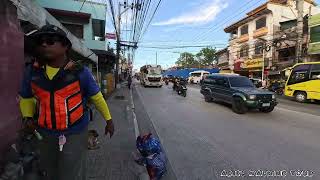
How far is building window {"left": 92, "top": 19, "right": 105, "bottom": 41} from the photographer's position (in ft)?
Answer: 105

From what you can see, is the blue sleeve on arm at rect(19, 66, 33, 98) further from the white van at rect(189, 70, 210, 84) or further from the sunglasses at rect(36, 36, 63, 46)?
the white van at rect(189, 70, 210, 84)

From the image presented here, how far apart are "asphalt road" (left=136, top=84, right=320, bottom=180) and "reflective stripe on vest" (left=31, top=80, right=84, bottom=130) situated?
3018mm

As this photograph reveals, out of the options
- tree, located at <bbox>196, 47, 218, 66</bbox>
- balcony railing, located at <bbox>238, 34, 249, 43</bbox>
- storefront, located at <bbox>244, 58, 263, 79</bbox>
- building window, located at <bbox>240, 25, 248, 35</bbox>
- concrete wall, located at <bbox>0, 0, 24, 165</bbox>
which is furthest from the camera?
tree, located at <bbox>196, 47, 218, 66</bbox>

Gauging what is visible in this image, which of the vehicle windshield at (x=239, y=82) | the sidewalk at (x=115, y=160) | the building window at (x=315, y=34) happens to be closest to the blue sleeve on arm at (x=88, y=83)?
the sidewalk at (x=115, y=160)

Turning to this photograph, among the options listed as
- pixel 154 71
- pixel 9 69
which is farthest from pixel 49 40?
pixel 154 71

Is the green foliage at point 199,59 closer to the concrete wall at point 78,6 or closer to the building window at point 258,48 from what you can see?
the building window at point 258,48

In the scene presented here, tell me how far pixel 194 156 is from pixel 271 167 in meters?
1.64

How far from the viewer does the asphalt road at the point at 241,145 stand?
626 cm

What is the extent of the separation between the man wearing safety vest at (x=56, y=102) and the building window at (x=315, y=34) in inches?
1265

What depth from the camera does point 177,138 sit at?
31.2 feet

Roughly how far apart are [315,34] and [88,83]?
32418mm

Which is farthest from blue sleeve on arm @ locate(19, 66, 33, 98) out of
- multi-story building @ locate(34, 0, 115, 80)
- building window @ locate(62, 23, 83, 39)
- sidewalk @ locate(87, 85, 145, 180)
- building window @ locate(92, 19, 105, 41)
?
building window @ locate(92, 19, 105, 41)

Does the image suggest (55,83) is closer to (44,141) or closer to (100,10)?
(44,141)

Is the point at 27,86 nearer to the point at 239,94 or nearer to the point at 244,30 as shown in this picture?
the point at 239,94
